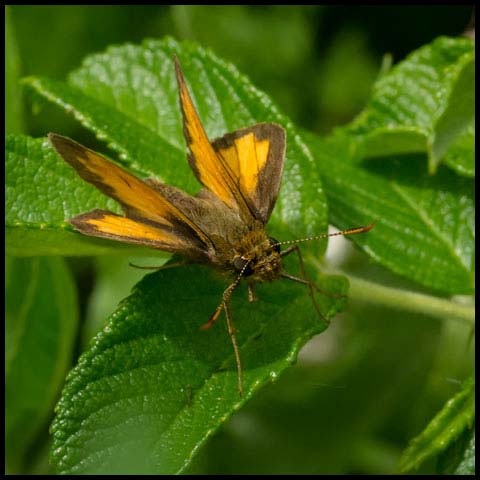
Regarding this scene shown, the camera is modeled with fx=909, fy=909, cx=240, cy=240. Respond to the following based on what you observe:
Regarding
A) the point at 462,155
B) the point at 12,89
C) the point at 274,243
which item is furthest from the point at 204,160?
the point at 12,89

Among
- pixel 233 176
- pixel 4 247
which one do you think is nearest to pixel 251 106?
pixel 233 176

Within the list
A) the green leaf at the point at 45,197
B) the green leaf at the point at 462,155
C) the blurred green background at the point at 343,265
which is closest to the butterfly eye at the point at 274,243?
the green leaf at the point at 45,197

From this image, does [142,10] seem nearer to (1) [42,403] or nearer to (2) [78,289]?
(2) [78,289]

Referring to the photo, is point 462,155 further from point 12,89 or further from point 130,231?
point 12,89

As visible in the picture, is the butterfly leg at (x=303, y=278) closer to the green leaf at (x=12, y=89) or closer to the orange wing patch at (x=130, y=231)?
the orange wing patch at (x=130, y=231)

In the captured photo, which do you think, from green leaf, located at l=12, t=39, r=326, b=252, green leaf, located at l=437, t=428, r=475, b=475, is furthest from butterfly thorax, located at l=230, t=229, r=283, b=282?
green leaf, located at l=437, t=428, r=475, b=475

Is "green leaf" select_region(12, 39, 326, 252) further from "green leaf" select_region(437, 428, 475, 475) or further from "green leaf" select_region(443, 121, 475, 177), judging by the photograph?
"green leaf" select_region(437, 428, 475, 475)

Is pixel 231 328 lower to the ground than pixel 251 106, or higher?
lower
